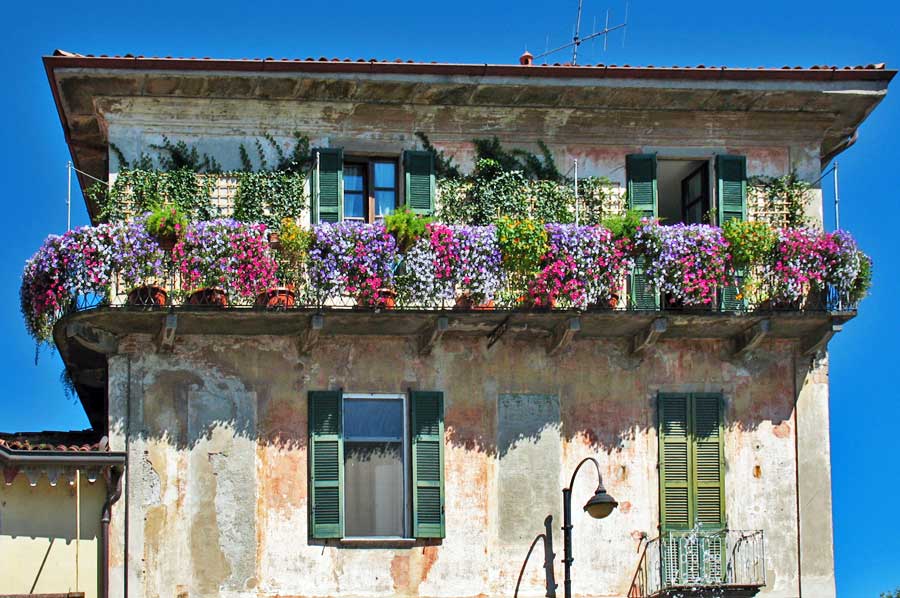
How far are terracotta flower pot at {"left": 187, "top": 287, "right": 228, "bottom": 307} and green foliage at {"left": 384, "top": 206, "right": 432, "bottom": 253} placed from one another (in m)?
2.12

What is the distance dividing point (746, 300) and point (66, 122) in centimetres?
880

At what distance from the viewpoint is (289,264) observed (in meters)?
26.9

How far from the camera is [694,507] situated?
27.2 m

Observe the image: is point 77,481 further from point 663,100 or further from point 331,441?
point 663,100

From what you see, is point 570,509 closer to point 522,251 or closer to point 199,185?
point 522,251

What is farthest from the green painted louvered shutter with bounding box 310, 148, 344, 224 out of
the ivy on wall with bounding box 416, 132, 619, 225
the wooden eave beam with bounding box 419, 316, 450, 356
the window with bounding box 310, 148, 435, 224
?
the wooden eave beam with bounding box 419, 316, 450, 356

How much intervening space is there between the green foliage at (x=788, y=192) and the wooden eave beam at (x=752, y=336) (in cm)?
180

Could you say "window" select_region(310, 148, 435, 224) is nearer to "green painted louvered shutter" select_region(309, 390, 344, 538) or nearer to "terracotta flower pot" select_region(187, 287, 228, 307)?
"terracotta flower pot" select_region(187, 287, 228, 307)

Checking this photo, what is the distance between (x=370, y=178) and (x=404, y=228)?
1.69 metres

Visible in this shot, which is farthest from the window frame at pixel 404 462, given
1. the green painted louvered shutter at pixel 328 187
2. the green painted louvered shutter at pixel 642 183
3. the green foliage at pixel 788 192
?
the green foliage at pixel 788 192

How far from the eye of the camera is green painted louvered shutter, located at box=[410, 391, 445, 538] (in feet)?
87.7

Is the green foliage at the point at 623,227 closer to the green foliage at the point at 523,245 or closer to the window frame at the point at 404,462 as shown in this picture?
the green foliage at the point at 523,245

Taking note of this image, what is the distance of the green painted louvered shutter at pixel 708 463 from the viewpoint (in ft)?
89.2

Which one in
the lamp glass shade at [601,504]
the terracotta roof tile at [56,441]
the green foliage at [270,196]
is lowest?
the lamp glass shade at [601,504]
